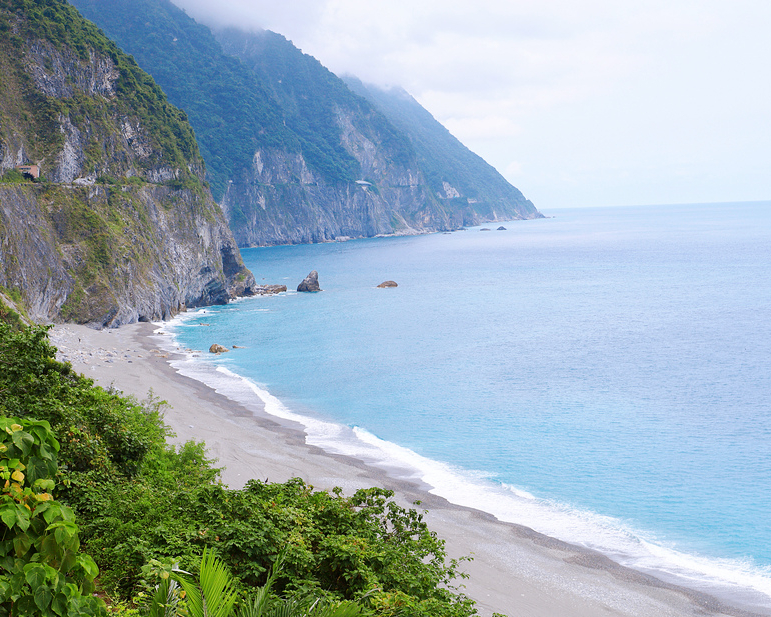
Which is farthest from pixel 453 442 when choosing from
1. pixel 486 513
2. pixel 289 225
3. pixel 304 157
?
pixel 304 157

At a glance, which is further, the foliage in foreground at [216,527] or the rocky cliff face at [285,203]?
the rocky cliff face at [285,203]

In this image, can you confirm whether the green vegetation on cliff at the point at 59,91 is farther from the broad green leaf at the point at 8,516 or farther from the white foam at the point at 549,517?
the broad green leaf at the point at 8,516

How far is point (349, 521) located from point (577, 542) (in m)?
13.1

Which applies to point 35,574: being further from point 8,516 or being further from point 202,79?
point 202,79

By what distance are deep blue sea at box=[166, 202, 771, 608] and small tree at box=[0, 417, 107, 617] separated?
1852 centimetres

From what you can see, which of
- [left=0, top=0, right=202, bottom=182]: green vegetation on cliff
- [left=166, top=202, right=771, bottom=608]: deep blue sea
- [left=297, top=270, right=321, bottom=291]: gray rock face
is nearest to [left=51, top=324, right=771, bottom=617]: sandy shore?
[left=166, top=202, right=771, bottom=608]: deep blue sea

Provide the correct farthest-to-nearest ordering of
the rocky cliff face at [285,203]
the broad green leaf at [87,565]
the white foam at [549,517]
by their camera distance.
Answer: the rocky cliff face at [285,203], the white foam at [549,517], the broad green leaf at [87,565]

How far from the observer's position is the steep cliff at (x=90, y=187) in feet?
157

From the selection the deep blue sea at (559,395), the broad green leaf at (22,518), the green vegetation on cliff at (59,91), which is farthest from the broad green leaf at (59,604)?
the green vegetation on cliff at (59,91)

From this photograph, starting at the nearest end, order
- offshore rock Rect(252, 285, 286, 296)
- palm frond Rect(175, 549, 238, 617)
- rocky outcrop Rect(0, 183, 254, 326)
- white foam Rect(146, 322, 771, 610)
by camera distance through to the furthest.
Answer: palm frond Rect(175, 549, 238, 617)
white foam Rect(146, 322, 771, 610)
rocky outcrop Rect(0, 183, 254, 326)
offshore rock Rect(252, 285, 286, 296)

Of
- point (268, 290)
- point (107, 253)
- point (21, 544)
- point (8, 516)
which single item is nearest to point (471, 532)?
point (21, 544)

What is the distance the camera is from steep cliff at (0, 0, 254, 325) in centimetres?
4791

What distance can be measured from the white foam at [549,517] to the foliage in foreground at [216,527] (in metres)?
11.6

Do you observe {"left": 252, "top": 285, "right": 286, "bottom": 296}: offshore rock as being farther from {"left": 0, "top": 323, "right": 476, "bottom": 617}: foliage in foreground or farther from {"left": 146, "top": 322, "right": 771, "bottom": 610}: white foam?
{"left": 0, "top": 323, "right": 476, "bottom": 617}: foliage in foreground
